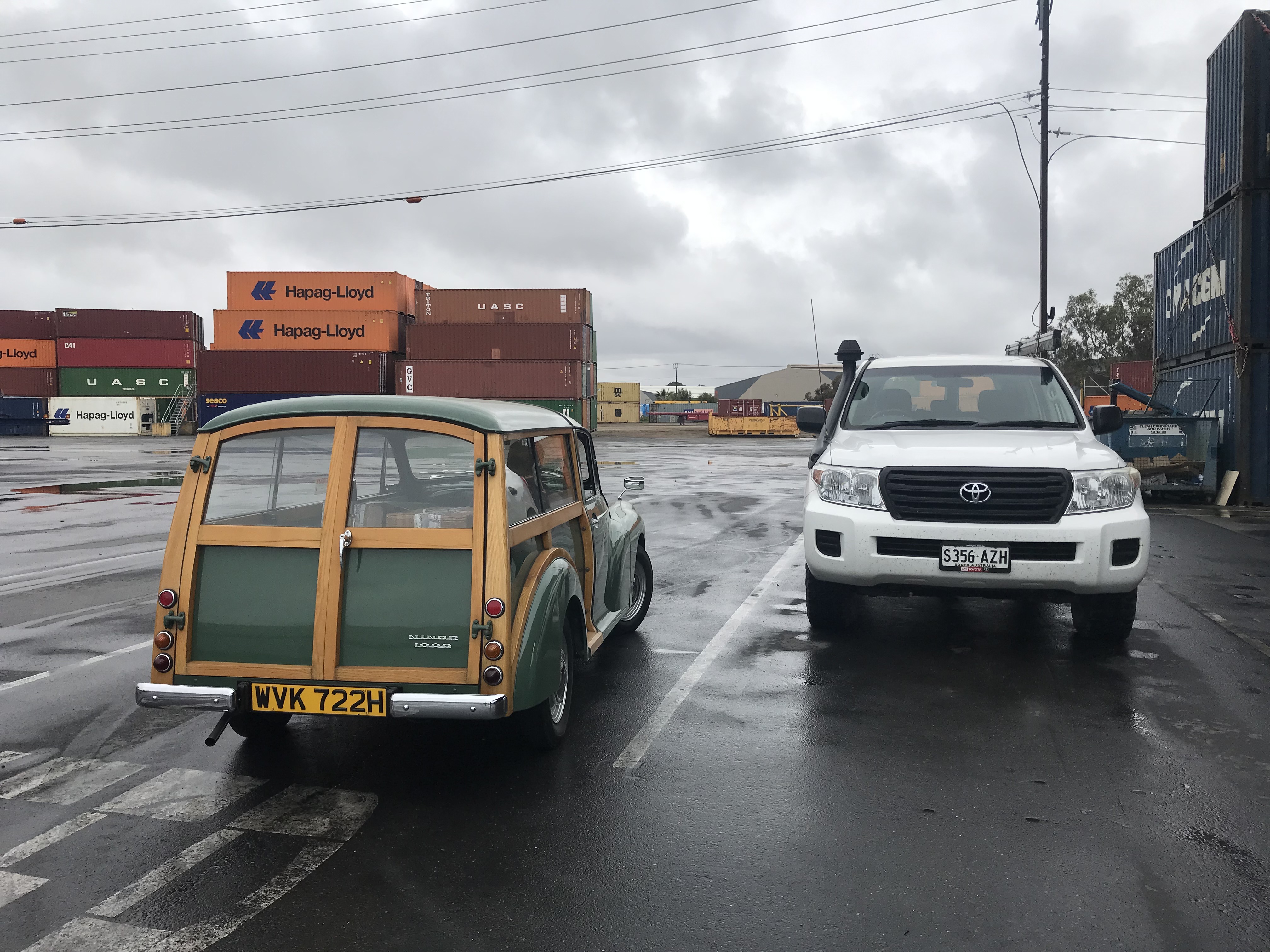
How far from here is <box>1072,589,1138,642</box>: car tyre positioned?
235 inches

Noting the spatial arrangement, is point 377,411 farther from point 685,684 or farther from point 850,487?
point 850,487

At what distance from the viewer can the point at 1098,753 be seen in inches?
169

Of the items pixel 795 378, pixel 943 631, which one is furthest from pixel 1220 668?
pixel 795 378

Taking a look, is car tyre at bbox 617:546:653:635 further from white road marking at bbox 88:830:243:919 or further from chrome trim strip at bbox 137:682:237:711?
white road marking at bbox 88:830:243:919

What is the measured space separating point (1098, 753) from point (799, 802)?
1.55 metres

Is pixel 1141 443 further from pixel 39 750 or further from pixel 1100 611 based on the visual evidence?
pixel 39 750

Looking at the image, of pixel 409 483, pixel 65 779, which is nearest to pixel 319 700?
pixel 409 483

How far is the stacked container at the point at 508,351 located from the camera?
4606 cm

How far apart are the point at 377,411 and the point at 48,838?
1.99 m

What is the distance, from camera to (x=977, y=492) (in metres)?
5.71

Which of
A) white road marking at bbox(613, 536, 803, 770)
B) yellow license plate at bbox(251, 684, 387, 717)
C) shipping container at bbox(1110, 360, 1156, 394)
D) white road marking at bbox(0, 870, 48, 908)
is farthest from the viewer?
shipping container at bbox(1110, 360, 1156, 394)

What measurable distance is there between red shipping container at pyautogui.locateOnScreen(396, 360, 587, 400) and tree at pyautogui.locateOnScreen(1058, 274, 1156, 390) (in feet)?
170

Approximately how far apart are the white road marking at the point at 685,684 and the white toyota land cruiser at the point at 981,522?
74 centimetres

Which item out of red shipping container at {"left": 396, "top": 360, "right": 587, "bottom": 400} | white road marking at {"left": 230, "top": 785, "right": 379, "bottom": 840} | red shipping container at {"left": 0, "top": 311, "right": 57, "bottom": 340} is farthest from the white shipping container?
white road marking at {"left": 230, "top": 785, "right": 379, "bottom": 840}
